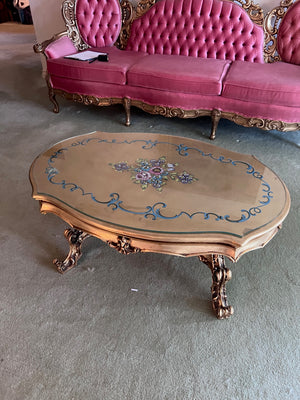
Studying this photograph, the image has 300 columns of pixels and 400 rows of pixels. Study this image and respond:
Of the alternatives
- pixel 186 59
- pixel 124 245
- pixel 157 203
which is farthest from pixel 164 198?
pixel 186 59

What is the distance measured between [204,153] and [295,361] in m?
0.93

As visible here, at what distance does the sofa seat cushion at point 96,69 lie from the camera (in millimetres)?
2545

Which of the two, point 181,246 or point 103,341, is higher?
point 181,246

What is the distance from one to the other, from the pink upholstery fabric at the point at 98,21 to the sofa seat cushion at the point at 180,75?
2.28ft

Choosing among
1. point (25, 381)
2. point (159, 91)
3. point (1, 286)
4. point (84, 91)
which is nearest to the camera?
point (25, 381)

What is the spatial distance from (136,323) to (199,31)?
2.57 m

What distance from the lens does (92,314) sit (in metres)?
1.23

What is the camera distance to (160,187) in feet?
4.13

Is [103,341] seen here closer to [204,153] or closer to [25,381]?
[25,381]

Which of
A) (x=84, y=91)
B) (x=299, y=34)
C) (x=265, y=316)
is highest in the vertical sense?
(x=299, y=34)

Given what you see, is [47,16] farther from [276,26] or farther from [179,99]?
[276,26]

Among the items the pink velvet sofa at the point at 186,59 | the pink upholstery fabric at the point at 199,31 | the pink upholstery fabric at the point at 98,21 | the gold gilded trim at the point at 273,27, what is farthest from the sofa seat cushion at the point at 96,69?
the gold gilded trim at the point at 273,27

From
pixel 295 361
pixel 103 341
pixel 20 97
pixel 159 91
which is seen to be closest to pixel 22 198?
pixel 103 341

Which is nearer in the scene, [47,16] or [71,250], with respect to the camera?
[71,250]
